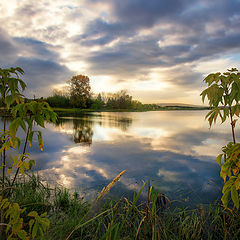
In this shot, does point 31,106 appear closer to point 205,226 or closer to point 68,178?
point 205,226

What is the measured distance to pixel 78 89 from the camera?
51.2 m

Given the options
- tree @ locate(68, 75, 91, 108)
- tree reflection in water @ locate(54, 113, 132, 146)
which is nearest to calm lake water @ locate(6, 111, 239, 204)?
tree reflection in water @ locate(54, 113, 132, 146)

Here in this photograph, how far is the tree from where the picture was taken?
166ft

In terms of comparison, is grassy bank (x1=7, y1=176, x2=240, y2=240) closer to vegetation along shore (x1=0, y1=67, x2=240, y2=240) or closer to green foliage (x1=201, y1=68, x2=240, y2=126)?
vegetation along shore (x1=0, y1=67, x2=240, y2=240)

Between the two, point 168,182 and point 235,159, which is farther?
point 168,182

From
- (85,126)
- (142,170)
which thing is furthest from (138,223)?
(85,126)

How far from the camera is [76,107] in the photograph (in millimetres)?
53656

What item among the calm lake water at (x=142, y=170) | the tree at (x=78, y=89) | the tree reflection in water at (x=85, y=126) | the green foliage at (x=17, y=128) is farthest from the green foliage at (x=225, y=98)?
the tree at (x=78, y=89)

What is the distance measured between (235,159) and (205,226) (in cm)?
165

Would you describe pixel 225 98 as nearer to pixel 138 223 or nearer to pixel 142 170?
pixel 138 223

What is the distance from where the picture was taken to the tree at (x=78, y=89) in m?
50.6

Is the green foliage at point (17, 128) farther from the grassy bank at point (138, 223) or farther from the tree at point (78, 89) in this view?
the tree at point (78, 89)

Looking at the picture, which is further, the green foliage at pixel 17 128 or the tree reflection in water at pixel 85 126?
the tree reflection in water at pixel 85 126

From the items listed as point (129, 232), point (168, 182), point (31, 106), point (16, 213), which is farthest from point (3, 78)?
point (168, 182)
